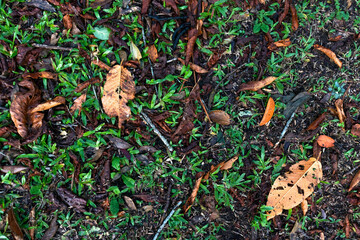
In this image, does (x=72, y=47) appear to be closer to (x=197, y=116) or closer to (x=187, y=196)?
(x=197, y=116)

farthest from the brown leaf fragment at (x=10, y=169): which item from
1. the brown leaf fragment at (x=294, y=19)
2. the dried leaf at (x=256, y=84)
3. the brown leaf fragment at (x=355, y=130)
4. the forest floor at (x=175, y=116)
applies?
the brown leaf fragment at (x=355, y=130)

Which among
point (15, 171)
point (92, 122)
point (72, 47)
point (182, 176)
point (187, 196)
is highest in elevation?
point (72, 47)

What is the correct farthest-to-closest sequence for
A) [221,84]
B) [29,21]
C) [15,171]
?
1. [221,84]
2. [29,21]
3. [15,171]

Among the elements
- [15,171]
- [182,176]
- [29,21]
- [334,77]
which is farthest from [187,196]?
[29,21]

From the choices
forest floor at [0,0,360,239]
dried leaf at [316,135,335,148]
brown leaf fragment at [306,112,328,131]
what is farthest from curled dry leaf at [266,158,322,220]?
brown leaf fragment at [306,112,328,131]

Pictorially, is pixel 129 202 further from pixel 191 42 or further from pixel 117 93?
pixel 191 42

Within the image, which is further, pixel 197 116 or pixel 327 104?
pixel 327 104
